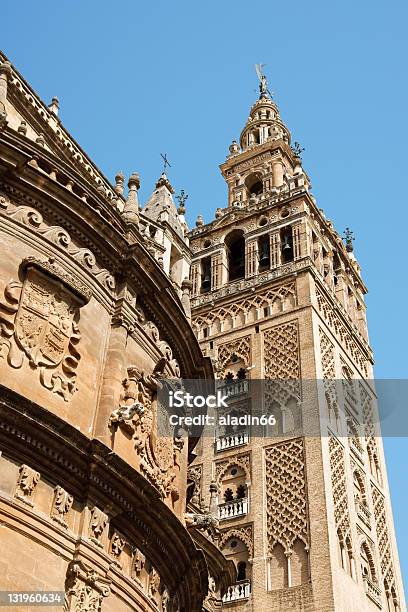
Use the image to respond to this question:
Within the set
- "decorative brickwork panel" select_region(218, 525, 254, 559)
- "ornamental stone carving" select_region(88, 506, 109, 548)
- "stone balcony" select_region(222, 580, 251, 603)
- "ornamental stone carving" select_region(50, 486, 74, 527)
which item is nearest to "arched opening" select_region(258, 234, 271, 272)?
"decorative brickwork panel" select_region(218, 525, 254, 559)

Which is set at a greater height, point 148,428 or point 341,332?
point 341,332

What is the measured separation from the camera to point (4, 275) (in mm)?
12000

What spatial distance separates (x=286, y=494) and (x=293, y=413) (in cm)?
302

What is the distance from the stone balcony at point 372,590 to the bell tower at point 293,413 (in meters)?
0.08

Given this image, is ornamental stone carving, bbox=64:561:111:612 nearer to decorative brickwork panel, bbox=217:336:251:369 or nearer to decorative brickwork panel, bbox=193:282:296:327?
decorative brickwork panel, bbox=217:336:251:369

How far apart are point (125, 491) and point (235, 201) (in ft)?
98.8

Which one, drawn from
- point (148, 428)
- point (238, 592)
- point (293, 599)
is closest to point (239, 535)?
point (238, 592)

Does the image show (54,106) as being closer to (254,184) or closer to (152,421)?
(152,421)

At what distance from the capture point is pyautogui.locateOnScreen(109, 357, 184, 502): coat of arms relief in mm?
12797

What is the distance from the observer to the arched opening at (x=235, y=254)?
3691 cm

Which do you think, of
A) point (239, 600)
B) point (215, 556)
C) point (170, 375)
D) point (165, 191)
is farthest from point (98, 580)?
point (239, 600)

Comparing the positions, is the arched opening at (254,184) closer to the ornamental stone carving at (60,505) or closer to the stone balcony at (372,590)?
the stone balcony at (372,590)

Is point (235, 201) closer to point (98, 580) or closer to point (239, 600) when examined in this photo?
point (239, 600)

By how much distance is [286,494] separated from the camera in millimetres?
26219
